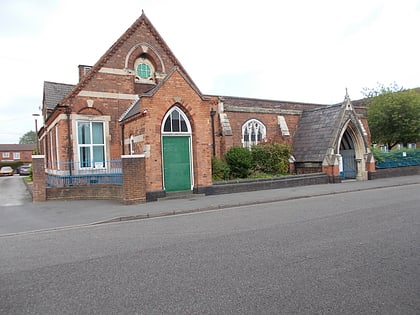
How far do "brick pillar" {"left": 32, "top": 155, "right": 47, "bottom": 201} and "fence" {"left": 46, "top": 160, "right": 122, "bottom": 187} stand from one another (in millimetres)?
1456

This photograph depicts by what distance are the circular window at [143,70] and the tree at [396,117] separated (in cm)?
2262

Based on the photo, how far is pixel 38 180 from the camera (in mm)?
13812

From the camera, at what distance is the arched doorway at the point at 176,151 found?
14219 millimetres

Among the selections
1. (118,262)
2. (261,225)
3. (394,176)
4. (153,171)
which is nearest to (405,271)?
(261,225)

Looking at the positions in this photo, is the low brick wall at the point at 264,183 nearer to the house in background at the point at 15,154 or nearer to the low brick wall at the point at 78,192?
the low brick wall at the point at 78,192

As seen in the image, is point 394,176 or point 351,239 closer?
point 351,239

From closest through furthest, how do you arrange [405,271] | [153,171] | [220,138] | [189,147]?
[405,271] < [153,171] < [189,147] < [220,138]

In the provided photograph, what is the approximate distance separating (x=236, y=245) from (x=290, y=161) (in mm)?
15394

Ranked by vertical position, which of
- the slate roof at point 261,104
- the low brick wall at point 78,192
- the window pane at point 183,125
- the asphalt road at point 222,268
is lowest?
the asphalt road at point 222,268

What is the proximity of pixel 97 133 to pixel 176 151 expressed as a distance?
5.70 metres

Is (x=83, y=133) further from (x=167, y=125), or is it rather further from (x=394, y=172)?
(x=394, y=172)

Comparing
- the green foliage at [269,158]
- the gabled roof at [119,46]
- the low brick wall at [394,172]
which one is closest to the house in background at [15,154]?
the gabled roof at [119,46]

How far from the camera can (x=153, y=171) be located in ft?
44.0

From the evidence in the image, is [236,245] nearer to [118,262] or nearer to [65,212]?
[118,262]
